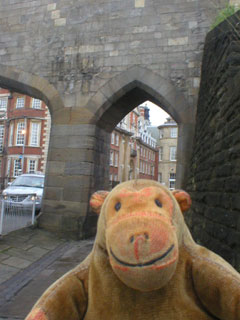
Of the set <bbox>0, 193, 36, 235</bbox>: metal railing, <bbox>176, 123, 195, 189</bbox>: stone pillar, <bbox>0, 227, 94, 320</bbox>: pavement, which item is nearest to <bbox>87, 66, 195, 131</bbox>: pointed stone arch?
<bbox>176, 123, 195, 189</bbox>: stone pillar

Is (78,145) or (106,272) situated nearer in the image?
(106,272)

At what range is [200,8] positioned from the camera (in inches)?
305

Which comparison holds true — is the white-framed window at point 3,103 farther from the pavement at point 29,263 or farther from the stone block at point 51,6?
the pavement at point 29,263

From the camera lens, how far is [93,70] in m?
8.48

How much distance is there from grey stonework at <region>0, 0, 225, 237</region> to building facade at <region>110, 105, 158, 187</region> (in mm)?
24322

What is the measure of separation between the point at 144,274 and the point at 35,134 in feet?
107

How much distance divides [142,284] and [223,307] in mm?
401

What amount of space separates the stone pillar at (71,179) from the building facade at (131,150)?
24359 millimetres

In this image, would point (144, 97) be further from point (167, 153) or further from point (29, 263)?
point (167, 153)

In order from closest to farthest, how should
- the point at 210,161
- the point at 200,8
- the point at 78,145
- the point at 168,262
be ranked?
the point at 168,262
the point at 210,161
the point at 200,8
the point at 78,145

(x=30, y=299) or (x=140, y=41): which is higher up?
(x=140, y=41)

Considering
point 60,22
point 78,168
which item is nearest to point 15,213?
point 78,168

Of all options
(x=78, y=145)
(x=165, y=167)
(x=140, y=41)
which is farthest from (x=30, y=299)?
(x=165, y=167)

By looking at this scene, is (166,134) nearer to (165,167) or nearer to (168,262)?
(165,167)
